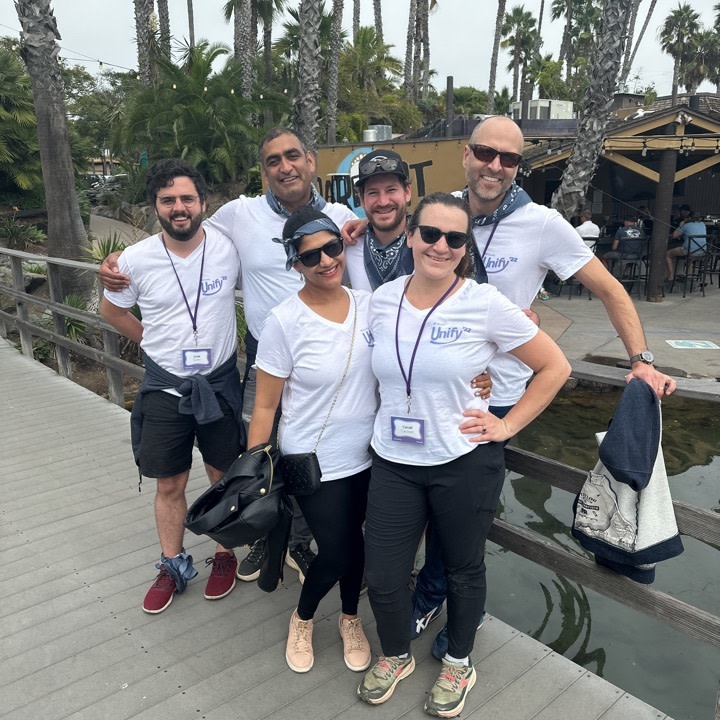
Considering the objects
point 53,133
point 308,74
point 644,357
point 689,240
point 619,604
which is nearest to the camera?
point 644,357

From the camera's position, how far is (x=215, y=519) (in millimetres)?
2283

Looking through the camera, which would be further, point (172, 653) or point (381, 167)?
point (172, 653)

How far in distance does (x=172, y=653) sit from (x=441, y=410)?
62.2 inches

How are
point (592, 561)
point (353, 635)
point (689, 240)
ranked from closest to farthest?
point (592, 561) < point (353, 635) < point (689, 240)

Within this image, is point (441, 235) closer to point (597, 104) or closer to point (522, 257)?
point (522, 257)

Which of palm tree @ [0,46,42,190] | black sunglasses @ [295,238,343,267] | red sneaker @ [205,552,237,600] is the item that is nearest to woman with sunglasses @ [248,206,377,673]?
black sunglasses @ [295,238,343,267]

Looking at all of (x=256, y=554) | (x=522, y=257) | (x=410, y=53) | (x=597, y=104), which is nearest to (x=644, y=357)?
(x=522, y=257)

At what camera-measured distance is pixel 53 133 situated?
356 inches

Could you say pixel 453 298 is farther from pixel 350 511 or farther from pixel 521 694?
pixel 521 694

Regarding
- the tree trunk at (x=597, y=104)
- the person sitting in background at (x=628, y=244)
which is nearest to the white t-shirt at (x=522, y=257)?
the tree trunk at (x=597, y=104)

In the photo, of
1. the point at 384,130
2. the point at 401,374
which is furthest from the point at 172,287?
the point at 384,130

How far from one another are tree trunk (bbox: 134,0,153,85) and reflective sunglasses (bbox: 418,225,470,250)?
22424 mm

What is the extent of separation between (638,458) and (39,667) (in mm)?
2410

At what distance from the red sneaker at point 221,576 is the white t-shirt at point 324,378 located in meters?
1.10
